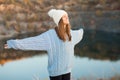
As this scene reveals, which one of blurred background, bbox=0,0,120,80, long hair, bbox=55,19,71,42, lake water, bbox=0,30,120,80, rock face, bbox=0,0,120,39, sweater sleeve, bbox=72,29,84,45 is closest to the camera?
long hair, bbox=55,19,71,42

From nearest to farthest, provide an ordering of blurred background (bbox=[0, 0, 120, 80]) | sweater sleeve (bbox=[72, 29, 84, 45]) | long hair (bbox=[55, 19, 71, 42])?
long hair (bbox=[55, 19, 71, 42])
sweater sleeve (bbox=[72, 29, 84, 45])
blurred background (bbox=[0, 0, 120, 80])

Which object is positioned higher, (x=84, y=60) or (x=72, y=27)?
(x=72, y=27)

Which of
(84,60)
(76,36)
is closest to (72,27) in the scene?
(84,60)

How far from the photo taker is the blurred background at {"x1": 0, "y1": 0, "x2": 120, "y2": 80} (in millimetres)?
7930

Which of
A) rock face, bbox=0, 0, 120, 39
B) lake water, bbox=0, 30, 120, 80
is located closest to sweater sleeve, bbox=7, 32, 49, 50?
lake water, bbox=0, 30, 120, 80

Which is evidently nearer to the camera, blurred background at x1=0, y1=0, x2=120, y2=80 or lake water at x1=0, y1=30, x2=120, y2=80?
lake water at x1=0, y1=30, x2=120, y2=80

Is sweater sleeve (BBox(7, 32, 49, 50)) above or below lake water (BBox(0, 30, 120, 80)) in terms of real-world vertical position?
above

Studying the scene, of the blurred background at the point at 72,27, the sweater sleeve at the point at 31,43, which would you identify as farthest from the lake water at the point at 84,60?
the sweater sleeve at the point at 31,43

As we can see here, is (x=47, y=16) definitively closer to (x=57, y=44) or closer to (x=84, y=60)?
(x=84, y=60)

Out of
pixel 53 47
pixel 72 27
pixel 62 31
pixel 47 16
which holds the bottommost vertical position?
pixel 72 27

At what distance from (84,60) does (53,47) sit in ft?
19.5

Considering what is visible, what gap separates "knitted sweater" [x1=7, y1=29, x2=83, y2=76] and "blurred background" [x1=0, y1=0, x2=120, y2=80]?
5070mm

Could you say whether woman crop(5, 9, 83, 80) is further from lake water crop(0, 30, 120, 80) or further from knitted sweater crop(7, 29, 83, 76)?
lake water crop(0, 30, 120, 80)

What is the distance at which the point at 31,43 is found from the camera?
92.2 inches
